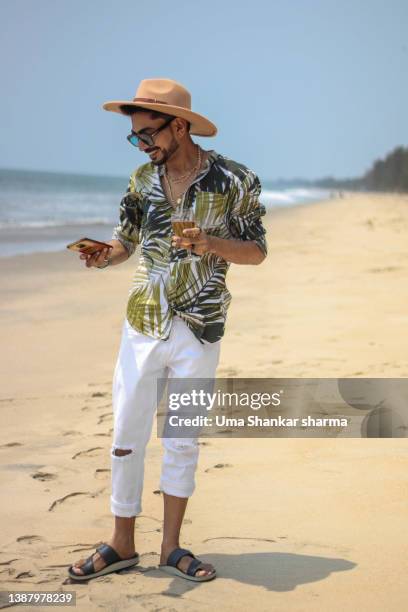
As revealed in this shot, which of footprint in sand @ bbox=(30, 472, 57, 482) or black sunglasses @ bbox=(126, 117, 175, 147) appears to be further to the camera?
footprint in sand @ bbox=(30, 472, 57, 482)

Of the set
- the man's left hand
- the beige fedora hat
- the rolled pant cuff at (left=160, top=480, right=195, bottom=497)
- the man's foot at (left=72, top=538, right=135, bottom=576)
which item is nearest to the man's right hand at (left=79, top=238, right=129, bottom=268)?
the man's left hand

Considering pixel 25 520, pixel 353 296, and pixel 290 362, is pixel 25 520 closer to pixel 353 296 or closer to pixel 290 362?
pixel 290 362

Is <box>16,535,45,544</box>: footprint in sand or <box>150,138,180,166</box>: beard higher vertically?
<box>150,138,180,166</box>: beard

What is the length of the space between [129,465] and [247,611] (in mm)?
660

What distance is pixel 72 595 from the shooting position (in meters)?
3.02

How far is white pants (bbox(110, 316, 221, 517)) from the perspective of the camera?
312 cm

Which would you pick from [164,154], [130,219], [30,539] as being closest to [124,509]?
[30,539]

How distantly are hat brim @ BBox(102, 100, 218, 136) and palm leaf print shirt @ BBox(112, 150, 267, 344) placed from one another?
3.7 inches

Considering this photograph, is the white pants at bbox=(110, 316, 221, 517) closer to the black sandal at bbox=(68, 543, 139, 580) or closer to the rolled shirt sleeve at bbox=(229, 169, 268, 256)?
the black sandal at bbox=(68, 543, 139, 580)

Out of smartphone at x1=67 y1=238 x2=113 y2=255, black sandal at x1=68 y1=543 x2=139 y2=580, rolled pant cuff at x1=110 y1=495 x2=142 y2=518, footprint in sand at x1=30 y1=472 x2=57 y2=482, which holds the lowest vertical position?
black sandal at x1=68 y1=543 x2=139 y2=580

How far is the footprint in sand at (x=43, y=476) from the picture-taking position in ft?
13.7

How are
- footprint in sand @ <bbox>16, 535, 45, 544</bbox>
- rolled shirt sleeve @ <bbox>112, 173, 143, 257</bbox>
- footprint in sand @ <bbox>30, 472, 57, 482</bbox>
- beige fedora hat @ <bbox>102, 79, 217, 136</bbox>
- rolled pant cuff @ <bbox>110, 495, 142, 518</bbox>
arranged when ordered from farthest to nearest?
footprint in sand @ <bbox>30, 472, 57, 482</bbox>
footprint in sand @ <bbox>16, 535, 45, 544</bbox>
rolled shirt sleeve @ <bbox>112, 173, 143, 257</bbox>
rolled pant cuff @ <bbox>110, 495, 142, 518</bbox>
beige fedora hat @ <bbox>102, 79, 217, 136</bbox>

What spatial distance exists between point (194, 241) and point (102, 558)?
1.23m

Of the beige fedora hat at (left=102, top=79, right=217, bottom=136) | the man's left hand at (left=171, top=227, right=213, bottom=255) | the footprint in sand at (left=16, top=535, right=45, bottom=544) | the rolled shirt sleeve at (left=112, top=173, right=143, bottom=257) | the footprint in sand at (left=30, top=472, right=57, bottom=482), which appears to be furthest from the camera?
the footprint in sand at (left=30, top=472, right=57, bottom=482)
